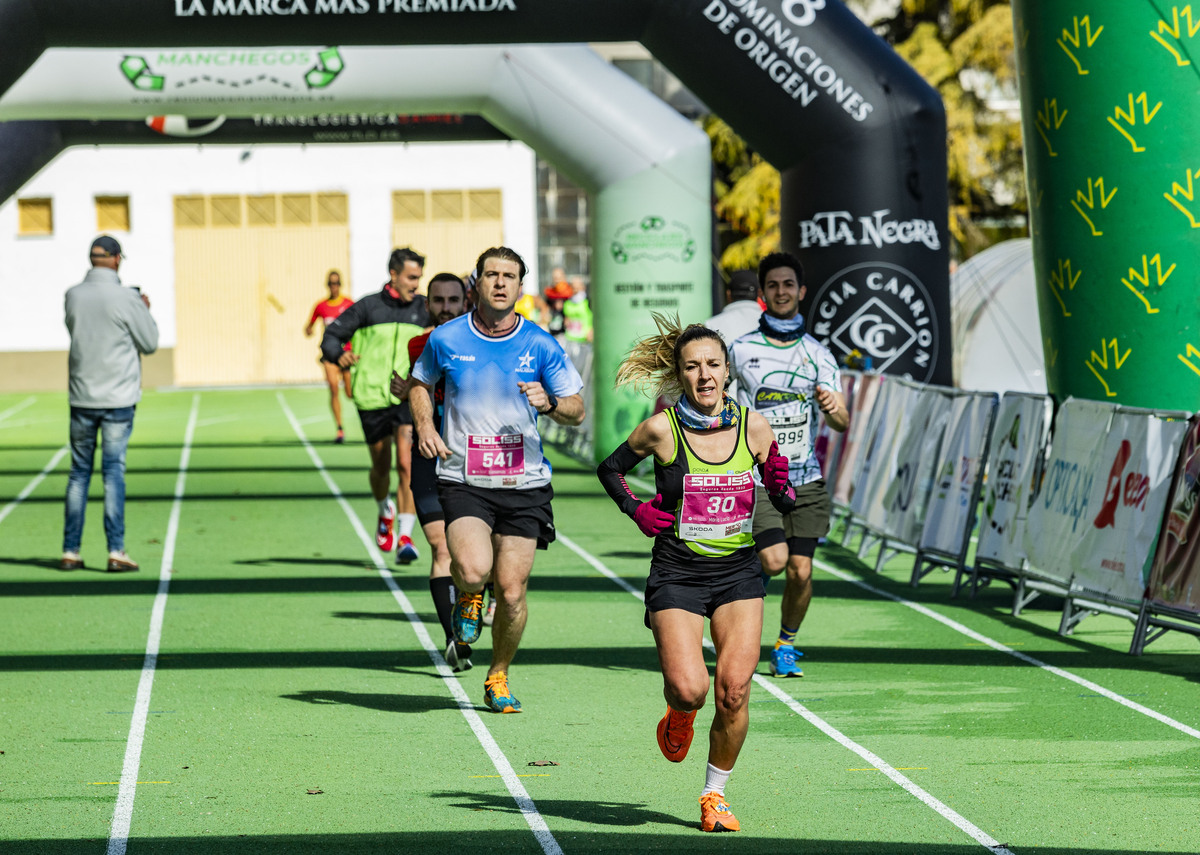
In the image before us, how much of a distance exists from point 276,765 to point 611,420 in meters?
12.2

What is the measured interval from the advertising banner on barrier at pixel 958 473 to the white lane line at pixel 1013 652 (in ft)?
1.85

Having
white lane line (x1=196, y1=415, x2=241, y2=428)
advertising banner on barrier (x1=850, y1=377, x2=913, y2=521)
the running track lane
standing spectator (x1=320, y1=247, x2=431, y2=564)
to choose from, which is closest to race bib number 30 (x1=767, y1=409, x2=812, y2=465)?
the running track lane

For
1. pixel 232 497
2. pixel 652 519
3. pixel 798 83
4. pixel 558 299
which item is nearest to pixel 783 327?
pixel 652 519

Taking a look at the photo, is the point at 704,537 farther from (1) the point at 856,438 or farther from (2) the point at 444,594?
(1) the point at 856,438

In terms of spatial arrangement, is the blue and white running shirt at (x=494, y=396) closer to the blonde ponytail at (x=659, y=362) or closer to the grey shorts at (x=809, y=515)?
the blonde ponytail at (x=659, y=362)

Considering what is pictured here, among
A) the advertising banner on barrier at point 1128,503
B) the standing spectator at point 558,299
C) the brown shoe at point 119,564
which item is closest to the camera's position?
the advertising banner on barrier at point 1128,503

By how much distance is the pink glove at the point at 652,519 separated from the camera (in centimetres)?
560

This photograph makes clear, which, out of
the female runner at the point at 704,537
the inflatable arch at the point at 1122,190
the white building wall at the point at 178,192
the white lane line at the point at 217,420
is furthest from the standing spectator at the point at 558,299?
the female runner at the point at 704,537

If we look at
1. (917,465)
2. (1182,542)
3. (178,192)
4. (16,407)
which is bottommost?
(16,407)

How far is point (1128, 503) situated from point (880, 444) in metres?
4.01

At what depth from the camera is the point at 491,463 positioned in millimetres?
7395

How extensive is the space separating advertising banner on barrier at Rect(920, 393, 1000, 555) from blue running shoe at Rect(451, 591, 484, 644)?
4402 mm

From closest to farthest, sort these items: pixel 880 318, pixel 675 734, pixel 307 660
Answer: pixel 675 734 < pixel 307 660 < pixel 880 318

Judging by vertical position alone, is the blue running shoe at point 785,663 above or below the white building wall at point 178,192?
below
